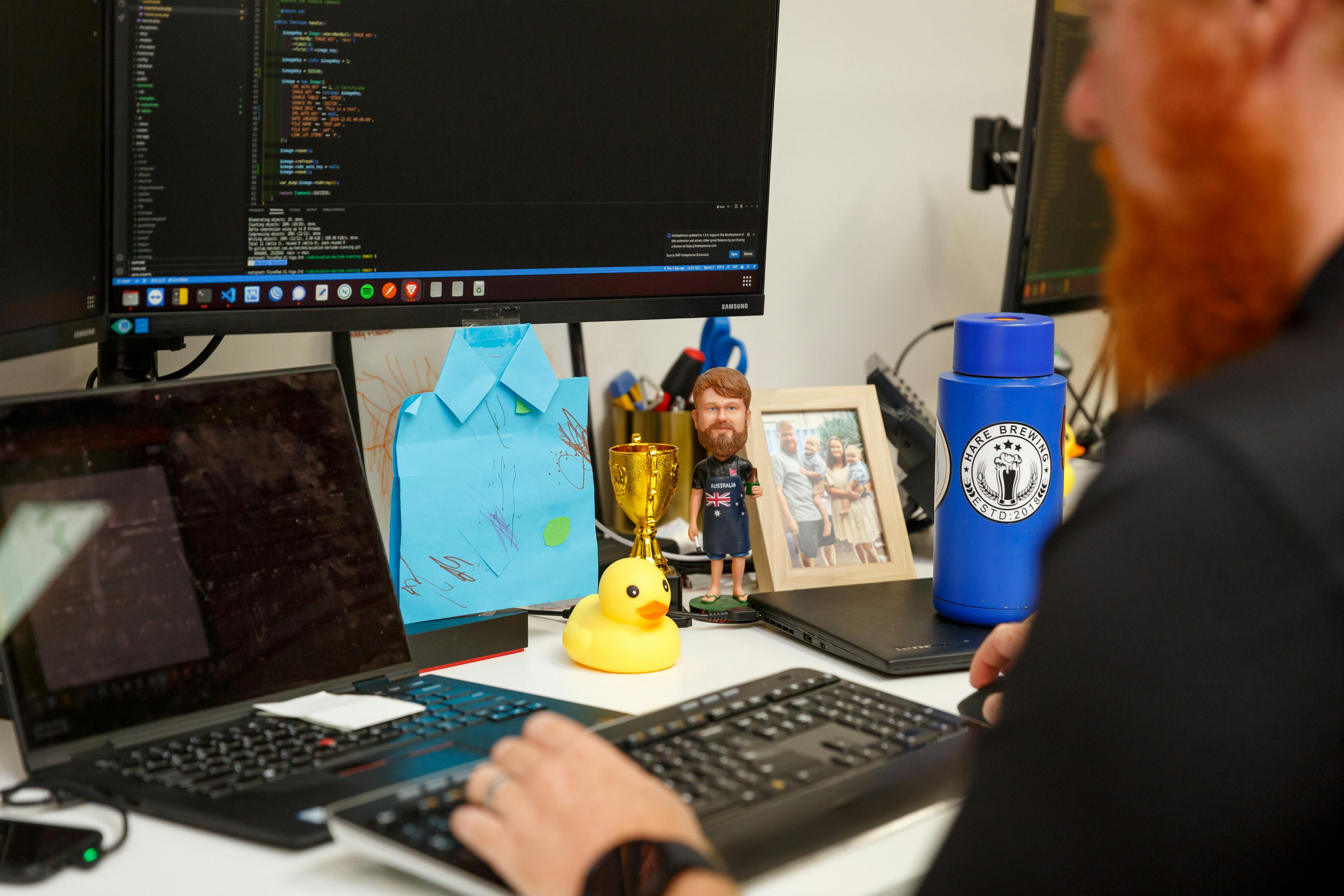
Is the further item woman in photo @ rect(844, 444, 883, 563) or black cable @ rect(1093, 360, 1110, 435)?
black cable @ rect(1093, 360, 1110, 435)

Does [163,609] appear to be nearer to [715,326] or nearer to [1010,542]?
[1010,542]

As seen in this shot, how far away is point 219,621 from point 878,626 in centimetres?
51

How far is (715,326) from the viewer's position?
55.4 inches

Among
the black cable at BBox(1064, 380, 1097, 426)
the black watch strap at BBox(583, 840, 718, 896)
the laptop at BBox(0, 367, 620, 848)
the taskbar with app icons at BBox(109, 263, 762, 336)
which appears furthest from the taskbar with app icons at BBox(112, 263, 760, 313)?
the black cable at BBox(1064, 380, 1097, 426)

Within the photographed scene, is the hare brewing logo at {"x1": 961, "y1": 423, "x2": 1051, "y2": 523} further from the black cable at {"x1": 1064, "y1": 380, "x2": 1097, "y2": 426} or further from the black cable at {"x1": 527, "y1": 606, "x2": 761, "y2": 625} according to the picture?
the black cable at {"x1": 1064, "y1": 380, "x2": 1097, "y2": 426}

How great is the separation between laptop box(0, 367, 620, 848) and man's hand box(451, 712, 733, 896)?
98 millimetres

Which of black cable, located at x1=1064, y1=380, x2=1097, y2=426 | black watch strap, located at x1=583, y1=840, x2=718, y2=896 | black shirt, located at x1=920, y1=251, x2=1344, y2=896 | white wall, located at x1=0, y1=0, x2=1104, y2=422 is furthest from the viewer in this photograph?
black cable, located at x1=1064, y1=380, x2=1097, y2=426

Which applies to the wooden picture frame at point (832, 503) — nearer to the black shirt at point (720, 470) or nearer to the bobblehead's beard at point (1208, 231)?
the black shirt at point (720, 470)

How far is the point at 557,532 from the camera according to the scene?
1065 millimetres

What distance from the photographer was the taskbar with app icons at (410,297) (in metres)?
0.92

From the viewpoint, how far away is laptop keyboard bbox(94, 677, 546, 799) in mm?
692

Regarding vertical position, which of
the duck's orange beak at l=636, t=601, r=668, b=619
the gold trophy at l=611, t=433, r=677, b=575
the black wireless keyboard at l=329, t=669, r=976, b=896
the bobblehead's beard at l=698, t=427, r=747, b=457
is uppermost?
the bobblehead's beard at l=698, t=427, r=747, b=457

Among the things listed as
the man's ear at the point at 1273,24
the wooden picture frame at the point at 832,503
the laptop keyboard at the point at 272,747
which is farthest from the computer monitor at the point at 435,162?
the man's ear at the point at 1273,24

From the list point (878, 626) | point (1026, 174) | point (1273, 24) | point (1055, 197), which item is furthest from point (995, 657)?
point (1055, 197)
